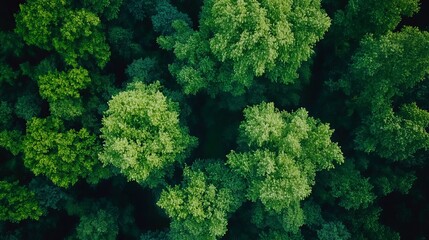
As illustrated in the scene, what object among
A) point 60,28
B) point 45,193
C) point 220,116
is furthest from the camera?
point 220,116

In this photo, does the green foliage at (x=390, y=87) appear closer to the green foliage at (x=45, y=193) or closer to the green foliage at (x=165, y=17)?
the green foliage at (x=165, y=17)

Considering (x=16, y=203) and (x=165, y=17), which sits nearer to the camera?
(x=16, y=203)

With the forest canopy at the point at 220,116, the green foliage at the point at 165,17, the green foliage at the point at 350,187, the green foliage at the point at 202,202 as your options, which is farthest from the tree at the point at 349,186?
the green foliage at the point at 165,17

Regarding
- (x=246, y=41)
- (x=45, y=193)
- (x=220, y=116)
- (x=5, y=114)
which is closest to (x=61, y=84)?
(x=5, y=114)

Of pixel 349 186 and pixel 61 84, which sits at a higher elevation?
pixel 349 186

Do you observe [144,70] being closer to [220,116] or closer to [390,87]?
[220,116]

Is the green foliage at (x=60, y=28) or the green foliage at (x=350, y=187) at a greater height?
the green foliage at (x=60, y=28)

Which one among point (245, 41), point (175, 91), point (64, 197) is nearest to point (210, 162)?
point (175, 91)

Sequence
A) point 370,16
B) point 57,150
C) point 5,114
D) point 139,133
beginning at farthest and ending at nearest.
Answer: point 5,114, point 57,150, point 370,16, point 139,133
